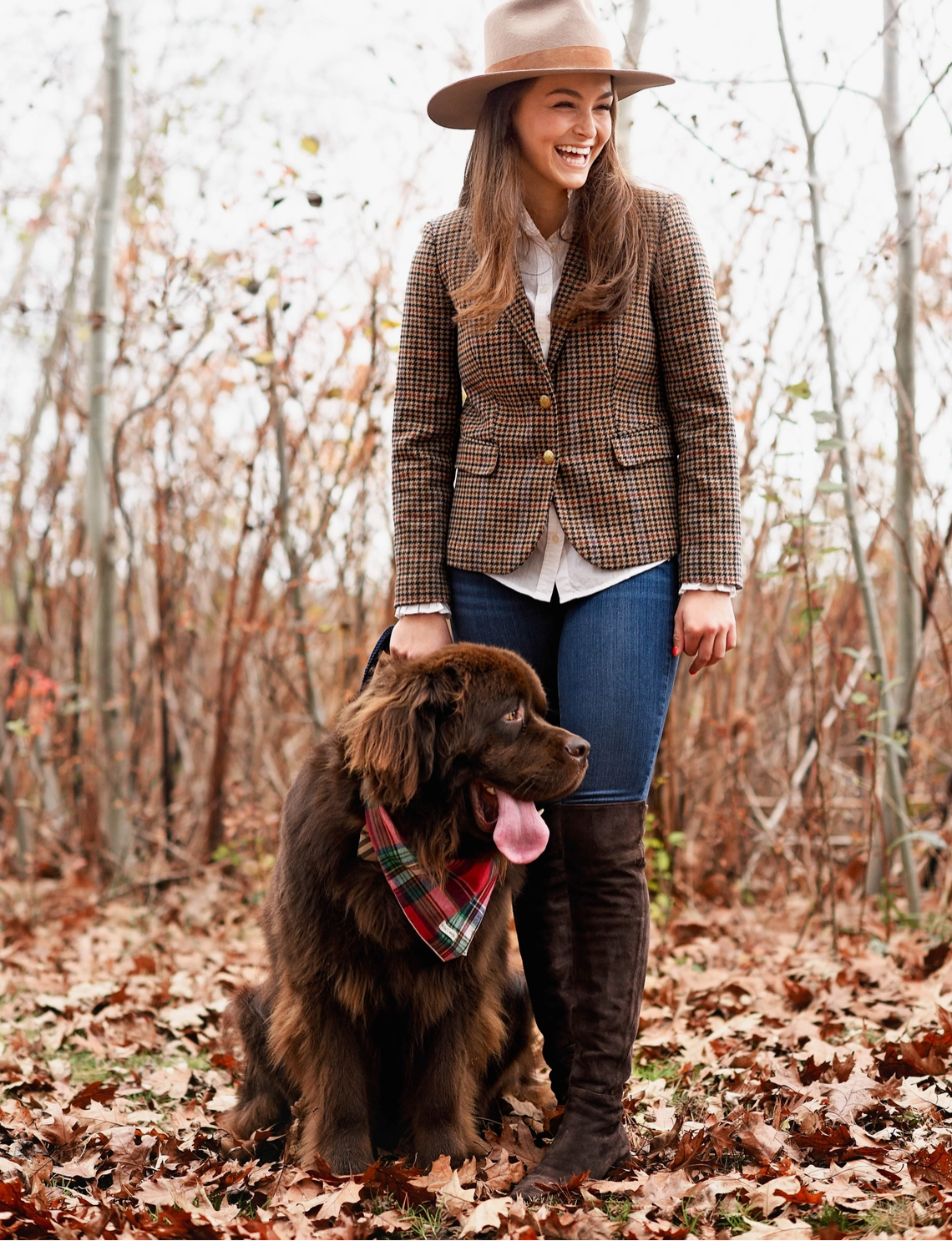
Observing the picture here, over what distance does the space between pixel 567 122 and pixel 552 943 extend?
6.66 feet

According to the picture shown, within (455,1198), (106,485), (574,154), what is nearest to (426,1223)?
(455,1198)

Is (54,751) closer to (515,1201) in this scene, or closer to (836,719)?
(836,719)

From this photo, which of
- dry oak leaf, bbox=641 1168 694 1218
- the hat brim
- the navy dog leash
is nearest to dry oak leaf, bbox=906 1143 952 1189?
dry oak leaf, bbox=641 1168 694 1218

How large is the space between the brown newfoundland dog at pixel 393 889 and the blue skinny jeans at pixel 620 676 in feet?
0.32

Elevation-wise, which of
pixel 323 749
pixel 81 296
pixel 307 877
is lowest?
pixel 307 877

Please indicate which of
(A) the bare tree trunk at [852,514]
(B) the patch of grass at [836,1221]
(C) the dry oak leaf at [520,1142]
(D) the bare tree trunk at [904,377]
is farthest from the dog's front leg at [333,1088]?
(D) the bare tree trunk at [904,377]

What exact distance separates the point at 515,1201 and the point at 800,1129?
2.44 feet

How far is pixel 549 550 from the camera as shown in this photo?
288 cm

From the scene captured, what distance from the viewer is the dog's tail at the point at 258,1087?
3076 mm

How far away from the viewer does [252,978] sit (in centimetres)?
493

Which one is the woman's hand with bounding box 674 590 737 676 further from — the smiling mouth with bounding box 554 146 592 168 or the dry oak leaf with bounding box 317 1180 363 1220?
the dry oak leaf with bounding box 317 1180 363 1220

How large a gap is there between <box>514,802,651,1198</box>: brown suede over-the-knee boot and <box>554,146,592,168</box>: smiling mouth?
1.50 m

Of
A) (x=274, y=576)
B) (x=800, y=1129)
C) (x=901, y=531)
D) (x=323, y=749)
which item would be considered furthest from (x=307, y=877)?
(x=274, y=576)

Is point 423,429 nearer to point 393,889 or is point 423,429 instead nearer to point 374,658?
point 374,658
